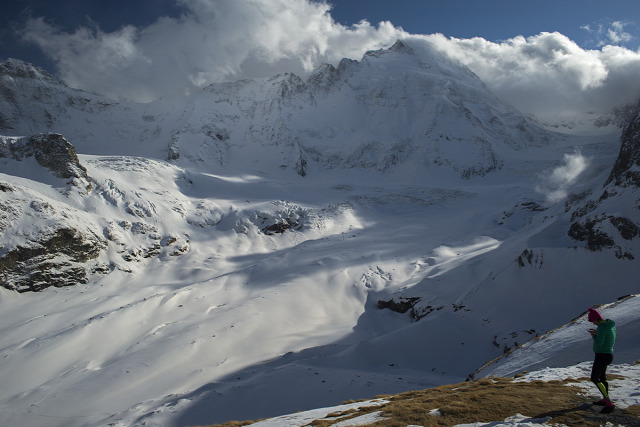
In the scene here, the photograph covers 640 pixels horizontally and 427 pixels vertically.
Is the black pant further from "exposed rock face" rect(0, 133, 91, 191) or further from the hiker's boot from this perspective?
"exposed rock face" rect(0, 133, 91, 191)

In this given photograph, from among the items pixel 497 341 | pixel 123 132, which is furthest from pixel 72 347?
pixel 123 132

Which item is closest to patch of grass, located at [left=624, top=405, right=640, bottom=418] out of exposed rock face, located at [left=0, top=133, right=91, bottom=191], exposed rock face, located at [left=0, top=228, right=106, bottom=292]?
exposed rock face, located at [left=0, top=228, right=106, bottom=292]

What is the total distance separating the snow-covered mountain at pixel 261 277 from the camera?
1385 inches

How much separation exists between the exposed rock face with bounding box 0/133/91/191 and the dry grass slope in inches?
3397

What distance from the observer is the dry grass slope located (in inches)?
392

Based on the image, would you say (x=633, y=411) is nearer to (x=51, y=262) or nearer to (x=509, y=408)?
(x=509, y=408)

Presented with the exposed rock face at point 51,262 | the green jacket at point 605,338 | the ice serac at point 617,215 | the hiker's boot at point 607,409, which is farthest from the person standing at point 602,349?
the exposed rock face at point 51,262

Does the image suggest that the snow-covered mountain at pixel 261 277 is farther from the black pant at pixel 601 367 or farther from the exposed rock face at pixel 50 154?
the black pant at pixel 601 367

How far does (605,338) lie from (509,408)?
137 inches

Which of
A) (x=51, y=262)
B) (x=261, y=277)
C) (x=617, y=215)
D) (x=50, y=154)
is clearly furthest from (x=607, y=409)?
(x=50, y=154)

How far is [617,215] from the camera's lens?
40938mm

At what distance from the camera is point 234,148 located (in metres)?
161

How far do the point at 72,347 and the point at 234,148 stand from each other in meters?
127

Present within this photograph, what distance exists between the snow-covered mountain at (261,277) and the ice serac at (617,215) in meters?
0.23
